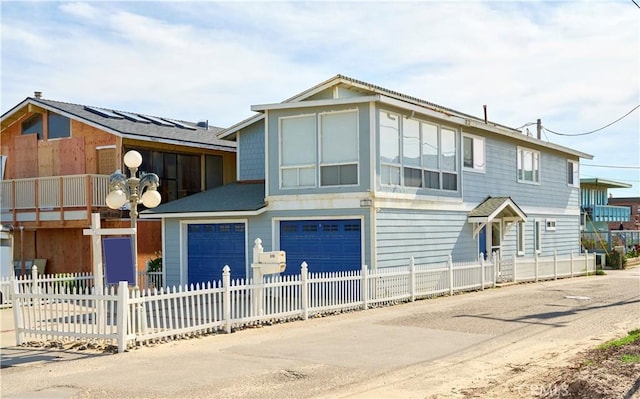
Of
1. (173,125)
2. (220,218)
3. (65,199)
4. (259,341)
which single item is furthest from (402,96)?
(259,341)

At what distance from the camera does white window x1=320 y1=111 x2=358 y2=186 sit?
64.6ft

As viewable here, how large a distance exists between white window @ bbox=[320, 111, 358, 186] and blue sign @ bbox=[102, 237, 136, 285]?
8.05m

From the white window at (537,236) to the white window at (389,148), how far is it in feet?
38.6

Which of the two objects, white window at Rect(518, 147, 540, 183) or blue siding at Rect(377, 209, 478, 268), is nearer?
blue siding at Rect(377, 209, 478, 268)

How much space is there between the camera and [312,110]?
20.2 meters

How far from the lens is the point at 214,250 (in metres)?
22.0

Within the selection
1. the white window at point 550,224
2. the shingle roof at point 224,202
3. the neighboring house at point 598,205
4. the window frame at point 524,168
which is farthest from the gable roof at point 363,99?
the neighboring house at point 598,205

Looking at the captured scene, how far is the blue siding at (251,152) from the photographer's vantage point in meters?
24.3

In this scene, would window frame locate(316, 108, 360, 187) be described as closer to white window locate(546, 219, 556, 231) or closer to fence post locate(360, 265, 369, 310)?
fence post locate(360, 265, 369, 310)

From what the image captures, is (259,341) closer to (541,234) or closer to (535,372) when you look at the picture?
(535,372)

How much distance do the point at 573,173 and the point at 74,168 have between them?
22685 millimetres

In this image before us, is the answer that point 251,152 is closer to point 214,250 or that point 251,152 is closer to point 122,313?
point 214,250

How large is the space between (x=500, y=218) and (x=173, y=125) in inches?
531

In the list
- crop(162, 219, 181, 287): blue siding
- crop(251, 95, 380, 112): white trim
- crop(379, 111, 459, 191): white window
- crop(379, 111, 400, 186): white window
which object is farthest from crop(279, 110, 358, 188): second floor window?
crop(162, 219, 181, 287): blue siding
